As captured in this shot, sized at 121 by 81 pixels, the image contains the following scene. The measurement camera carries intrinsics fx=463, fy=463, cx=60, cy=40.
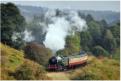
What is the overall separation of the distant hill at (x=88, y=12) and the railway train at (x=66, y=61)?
72 cm

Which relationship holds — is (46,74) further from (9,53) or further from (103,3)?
(103,3)

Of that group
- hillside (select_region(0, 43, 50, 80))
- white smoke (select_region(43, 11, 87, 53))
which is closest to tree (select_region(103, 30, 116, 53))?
white smoke (select_region(43, 11, 87, 53))

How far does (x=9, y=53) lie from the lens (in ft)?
25.0

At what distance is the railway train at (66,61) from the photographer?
25.2 ft

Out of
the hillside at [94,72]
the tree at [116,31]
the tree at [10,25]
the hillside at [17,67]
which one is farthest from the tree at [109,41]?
the tree at [10,25]

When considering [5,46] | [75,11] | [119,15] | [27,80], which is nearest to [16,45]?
[5,46]

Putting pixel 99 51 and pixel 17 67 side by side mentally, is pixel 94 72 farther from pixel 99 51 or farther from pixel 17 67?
pixel 17 67

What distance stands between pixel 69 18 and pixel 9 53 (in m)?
1.16

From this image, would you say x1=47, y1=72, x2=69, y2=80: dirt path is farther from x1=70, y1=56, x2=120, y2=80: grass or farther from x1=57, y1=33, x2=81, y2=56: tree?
x1=57, y1=33, x2=81, y2=56: tree

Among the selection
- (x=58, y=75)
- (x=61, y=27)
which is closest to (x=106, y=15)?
(x=61, y=27)

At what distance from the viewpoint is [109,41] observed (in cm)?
782

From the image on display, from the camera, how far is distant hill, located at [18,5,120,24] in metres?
7.73

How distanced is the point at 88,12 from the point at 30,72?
143 cm

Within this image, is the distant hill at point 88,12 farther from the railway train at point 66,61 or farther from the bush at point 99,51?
the railway train at point 66,61
